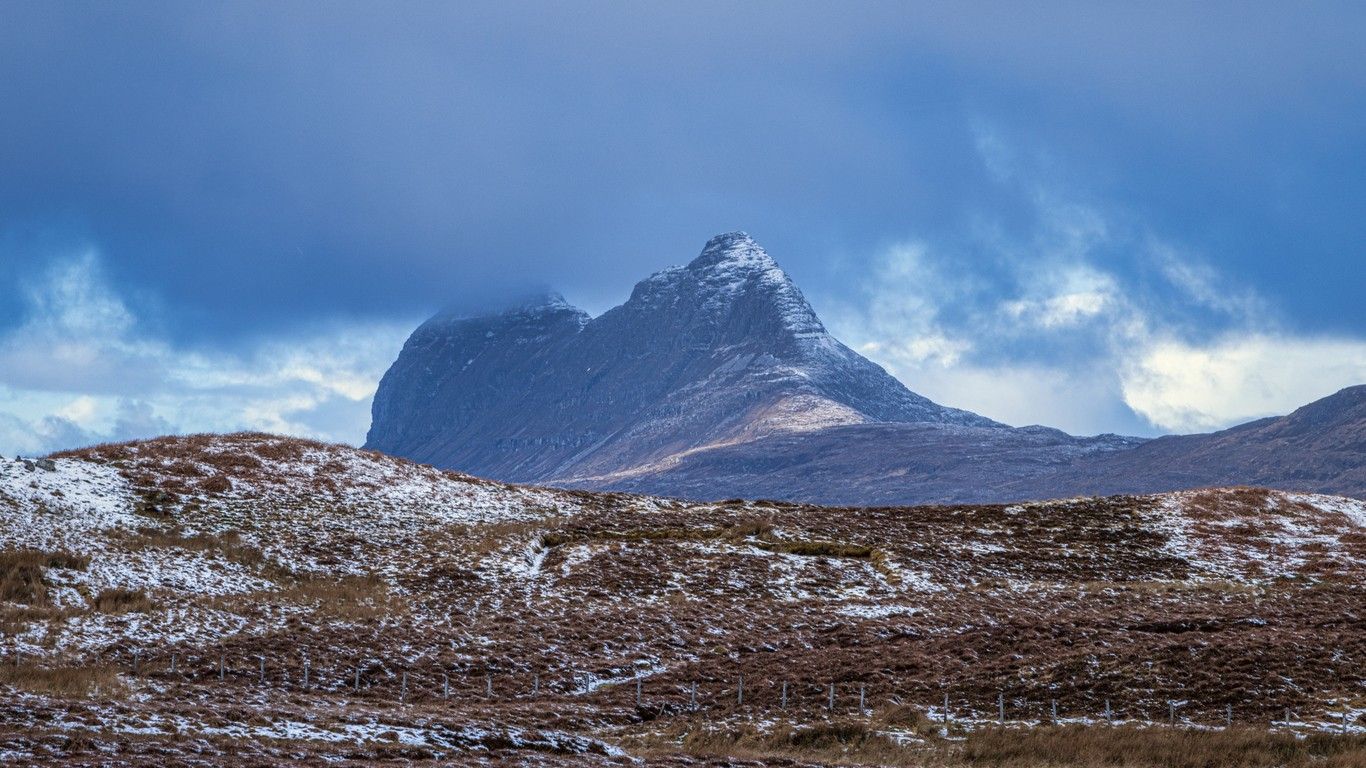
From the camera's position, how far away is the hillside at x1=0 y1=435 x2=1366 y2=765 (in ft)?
113

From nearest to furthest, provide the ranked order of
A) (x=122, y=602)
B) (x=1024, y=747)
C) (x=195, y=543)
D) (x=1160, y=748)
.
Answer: (x=1160, y=748) < (x=1024, y=747) < (x=122, y=602) < (x=195, y=543)

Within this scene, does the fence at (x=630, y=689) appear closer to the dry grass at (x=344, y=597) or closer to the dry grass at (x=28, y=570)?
the dry grass at (x=344, y=597)

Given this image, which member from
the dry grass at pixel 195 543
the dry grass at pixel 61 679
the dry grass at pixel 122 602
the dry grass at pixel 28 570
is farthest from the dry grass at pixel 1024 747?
the dry grass at pixel 195 543

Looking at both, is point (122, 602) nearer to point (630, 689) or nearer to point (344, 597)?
point (344, 597)

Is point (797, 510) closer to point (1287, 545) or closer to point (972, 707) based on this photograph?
point (1287, 545)

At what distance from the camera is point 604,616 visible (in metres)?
54.3

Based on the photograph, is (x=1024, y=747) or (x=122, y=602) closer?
(x=1024, y=747)

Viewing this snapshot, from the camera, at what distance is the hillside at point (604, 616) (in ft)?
113

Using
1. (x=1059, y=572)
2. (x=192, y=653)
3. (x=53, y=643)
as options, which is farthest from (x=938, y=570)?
(x=53, y=643)

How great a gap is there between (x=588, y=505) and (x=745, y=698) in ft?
142

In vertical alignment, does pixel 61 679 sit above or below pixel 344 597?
below

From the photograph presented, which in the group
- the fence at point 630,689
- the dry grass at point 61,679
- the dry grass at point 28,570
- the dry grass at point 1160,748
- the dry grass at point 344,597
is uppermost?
the dry grass at point 28,570

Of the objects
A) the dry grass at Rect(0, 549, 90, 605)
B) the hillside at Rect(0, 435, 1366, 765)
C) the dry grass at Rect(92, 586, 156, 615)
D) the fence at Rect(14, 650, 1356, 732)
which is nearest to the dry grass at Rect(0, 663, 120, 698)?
the hillside at Rect(0, 435, 1366, 765)

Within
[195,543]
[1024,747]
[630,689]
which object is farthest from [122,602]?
[1024,747]
